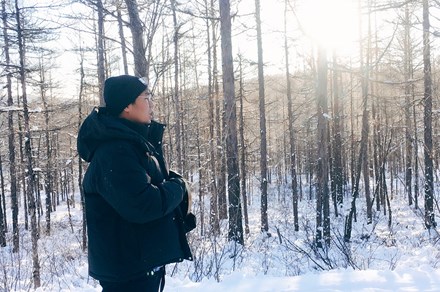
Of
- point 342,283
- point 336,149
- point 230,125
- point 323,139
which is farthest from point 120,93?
point 336,149

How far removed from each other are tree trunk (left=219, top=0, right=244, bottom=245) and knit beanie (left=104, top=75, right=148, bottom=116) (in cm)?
904

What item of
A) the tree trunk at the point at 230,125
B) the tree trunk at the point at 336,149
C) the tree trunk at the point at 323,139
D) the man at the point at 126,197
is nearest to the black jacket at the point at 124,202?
the man at the point at 126,197

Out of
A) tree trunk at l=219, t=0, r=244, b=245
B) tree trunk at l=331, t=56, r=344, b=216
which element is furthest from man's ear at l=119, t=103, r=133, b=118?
tree trunk at l=331, t=56, r=344, b=216

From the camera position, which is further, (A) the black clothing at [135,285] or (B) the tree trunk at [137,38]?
(B) the tree trunk at [137,38]

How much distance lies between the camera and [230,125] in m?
11.7

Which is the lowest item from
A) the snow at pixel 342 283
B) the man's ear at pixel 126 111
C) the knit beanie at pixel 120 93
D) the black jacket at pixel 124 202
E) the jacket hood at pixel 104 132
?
the snow at pixel 342 283

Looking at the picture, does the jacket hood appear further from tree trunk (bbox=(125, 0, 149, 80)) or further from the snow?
tree trunk (bbox=(125, 0, 149, 80))

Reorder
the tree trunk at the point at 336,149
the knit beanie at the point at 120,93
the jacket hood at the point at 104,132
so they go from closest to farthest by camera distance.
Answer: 1. the jacket hood at the point at 104,132
2. the knit beanie at the point at 120,93
3. the tree trunk at the point at 336,149

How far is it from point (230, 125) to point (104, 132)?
9786 mm

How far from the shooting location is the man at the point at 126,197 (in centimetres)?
191

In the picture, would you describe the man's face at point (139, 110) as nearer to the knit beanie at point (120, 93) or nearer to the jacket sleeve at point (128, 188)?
the knit beanie at point (120, 93)

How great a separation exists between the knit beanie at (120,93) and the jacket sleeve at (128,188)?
27 cm

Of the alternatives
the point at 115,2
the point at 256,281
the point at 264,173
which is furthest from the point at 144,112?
the point at 264,173

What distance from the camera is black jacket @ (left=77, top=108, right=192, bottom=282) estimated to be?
191 cm
